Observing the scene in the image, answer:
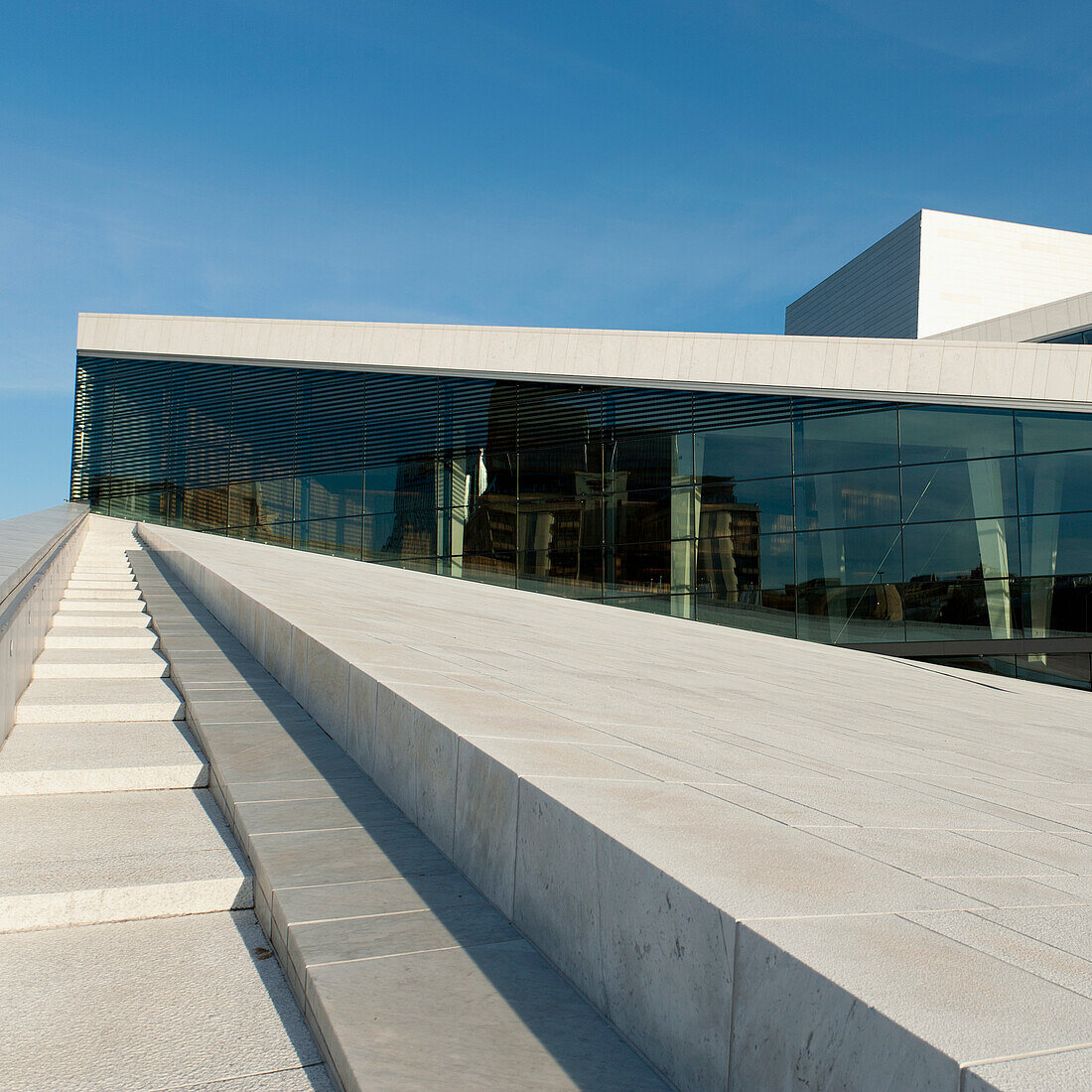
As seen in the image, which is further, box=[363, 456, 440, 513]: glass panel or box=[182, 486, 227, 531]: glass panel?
box=[182, 486, 227, 531]: glass panel

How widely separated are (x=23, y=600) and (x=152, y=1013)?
306 centimetres

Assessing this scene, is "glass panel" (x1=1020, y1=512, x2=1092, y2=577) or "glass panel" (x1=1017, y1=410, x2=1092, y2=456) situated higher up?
"glass panel" (x1=1017, y1=410, x2=1092, y2=456)

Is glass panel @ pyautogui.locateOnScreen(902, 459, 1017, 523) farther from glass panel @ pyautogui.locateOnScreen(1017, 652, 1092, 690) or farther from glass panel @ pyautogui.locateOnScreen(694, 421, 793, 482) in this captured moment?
glass panel @ pyautogui.locateOnScreen(1017, 652, 1092, 690)

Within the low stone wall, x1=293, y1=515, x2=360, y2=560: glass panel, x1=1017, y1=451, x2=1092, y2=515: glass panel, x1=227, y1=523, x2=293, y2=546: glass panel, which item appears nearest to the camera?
the low stone wall

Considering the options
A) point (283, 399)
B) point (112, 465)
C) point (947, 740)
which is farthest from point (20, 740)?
point (112, 465)

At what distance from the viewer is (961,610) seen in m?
15.3

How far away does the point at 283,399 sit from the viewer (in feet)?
72.0

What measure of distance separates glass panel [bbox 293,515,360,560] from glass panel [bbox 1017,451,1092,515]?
13503mm

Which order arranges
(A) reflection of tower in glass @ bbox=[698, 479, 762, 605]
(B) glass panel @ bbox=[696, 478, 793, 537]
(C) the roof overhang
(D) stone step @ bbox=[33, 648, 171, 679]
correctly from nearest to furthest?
(D) stone step @ bbox=[33, 648, 171, 679] → (C) the roof overhang → (B) glass panel @ bbox=[696, 478, 793, 537] → (A) reflection of tower in glass @ bbox=[698, 479, 762, 605]

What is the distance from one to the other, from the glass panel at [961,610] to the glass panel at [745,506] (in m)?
2.56

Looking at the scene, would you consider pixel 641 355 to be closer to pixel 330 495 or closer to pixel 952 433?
pixel 952 433

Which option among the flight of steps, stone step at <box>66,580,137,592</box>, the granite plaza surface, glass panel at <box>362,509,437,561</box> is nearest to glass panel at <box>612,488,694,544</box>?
glass panel at <box>362,509,437,561</box>

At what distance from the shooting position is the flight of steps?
75.3 inches

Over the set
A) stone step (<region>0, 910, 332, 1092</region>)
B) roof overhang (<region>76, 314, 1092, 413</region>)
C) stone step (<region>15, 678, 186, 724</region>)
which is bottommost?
stone step (<region>0, 910, 332, 1092</region>)
